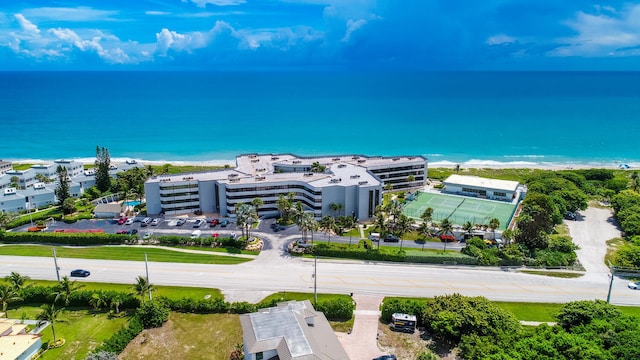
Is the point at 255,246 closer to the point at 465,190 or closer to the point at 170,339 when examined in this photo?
the point at 170,339

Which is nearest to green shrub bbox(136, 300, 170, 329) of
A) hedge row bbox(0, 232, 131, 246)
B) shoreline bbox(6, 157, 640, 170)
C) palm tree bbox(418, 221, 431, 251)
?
hedge row bbox(0, 232, 131, 246)

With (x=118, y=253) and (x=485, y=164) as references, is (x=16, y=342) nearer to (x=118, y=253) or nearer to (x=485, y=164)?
(x=118, y=253)

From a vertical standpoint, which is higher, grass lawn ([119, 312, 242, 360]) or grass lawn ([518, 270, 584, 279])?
grass lawn ([518, 270, 584, 279])

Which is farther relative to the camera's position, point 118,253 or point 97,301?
point 118,253

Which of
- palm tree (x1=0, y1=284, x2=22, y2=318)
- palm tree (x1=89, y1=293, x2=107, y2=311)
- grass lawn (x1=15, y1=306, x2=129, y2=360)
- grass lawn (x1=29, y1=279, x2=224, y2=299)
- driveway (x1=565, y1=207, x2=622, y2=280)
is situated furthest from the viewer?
driveway (x1=565, y1=207, x2=622, y2=280)

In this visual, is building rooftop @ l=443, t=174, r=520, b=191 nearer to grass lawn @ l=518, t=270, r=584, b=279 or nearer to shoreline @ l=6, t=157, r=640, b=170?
grass lawn @ l=518, t=270, r=584, b=279

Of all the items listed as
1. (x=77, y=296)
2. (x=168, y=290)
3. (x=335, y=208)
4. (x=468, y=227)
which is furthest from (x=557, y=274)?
(x=77, y=296)
